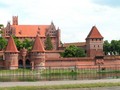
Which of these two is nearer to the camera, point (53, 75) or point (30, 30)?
point (53, 75)

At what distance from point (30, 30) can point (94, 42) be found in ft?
97.0

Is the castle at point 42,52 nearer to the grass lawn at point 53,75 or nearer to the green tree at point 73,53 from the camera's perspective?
the green tree at point 73,53

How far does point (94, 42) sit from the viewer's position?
252ft

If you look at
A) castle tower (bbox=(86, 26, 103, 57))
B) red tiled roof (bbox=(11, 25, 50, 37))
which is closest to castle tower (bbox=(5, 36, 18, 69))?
castle tower (bbox=(86, 26, 103, 57))

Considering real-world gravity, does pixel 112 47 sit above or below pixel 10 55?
above

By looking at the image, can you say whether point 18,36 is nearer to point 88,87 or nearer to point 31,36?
point 31,36

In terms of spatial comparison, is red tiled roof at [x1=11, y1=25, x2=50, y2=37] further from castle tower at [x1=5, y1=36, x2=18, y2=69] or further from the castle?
castle tower at [x1=5, y1=36, x2=18, y2=69]

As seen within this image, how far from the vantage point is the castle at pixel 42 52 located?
63.3 m

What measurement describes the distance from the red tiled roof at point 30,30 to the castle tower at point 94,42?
2602 centimetres

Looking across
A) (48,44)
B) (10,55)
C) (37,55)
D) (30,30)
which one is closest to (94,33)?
(37,55)

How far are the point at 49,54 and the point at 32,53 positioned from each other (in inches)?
516

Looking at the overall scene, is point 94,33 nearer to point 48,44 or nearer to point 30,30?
point 48,44

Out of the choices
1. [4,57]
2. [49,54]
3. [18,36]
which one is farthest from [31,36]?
[4,57]

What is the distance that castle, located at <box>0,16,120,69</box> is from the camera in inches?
2493
